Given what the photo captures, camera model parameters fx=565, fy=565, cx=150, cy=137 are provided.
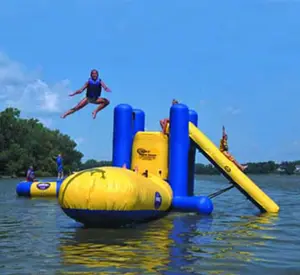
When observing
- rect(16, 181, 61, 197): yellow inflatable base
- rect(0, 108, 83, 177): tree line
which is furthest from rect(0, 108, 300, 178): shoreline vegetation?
rect(16, 181, 61, 197): yellow inflatable base

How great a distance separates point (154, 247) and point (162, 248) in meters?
0.14

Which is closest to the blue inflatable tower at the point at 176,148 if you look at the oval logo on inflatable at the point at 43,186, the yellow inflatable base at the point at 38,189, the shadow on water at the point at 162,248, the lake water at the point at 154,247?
the lake water at the point at 154,247

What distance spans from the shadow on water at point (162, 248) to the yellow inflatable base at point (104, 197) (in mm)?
276

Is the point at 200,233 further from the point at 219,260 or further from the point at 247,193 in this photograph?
the point at 247,193

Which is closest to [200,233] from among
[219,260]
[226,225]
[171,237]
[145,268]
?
[171,237]

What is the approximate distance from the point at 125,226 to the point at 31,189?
10889 mm

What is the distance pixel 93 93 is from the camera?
1165 cm

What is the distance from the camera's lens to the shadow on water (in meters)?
6.76

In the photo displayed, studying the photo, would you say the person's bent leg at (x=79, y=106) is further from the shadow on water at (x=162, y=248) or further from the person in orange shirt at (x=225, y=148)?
the person in orange shirt at (x=225, y=148)

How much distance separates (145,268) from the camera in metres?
6.70

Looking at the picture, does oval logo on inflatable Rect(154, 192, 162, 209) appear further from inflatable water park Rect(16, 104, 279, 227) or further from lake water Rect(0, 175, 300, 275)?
lake water Rect(0, 175, 300, 275)

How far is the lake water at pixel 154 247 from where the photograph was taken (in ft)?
22.2

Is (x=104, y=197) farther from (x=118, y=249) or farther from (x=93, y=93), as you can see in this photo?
(x=93, y=93)

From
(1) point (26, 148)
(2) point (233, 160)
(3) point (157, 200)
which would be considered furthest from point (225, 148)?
(1) point (26, 148)
